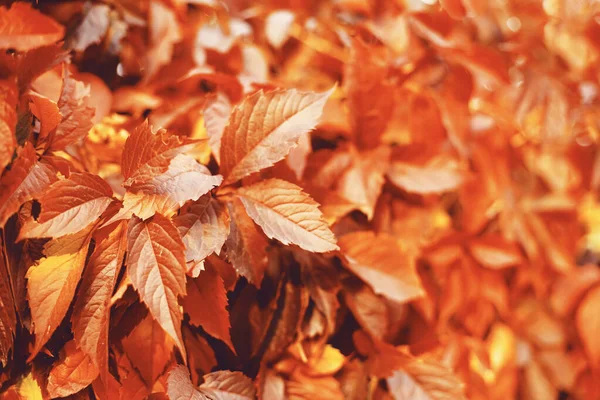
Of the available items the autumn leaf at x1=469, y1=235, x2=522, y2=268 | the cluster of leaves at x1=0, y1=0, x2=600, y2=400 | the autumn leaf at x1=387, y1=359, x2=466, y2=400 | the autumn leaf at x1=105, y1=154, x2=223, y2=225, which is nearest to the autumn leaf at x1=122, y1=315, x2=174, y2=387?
the cluster of leaves at x1=0, y1=0, x2=600, y2=400

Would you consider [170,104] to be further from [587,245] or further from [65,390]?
[587,245]

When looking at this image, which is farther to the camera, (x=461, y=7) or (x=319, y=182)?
(x=461, y=7)

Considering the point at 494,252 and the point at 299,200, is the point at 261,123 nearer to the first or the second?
the point at 299,200

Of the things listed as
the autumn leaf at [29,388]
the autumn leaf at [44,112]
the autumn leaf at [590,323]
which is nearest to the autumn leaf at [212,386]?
the autumn leaf at [29,388]

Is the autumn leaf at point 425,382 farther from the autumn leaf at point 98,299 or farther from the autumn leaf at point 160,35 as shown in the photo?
the autumn leaf at point 160,35

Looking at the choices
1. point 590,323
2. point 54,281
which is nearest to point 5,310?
point 54,281

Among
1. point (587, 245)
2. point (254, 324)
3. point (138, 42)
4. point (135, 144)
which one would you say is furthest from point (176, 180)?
point (587, 245)
